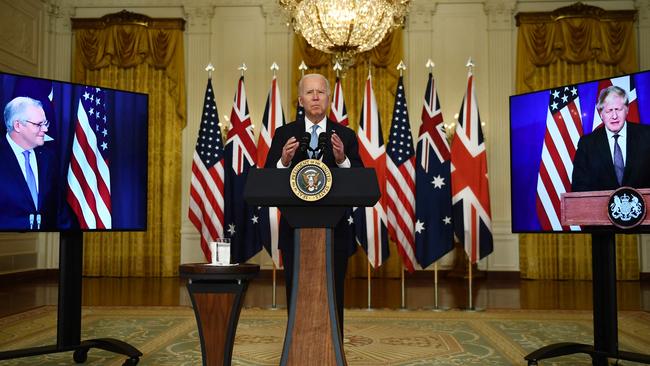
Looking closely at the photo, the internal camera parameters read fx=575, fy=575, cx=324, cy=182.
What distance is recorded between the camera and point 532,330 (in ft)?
16.8

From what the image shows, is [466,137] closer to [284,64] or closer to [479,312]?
[479,312]

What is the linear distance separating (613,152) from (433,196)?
329cm

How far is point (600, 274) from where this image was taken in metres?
3.65

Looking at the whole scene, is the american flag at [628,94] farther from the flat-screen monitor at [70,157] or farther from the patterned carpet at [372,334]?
the flat-screen monitor at [70,157]

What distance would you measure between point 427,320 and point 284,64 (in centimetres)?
646

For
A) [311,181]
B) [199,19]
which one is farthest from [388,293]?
[199,19]

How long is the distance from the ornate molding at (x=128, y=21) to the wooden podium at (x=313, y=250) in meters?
9.13

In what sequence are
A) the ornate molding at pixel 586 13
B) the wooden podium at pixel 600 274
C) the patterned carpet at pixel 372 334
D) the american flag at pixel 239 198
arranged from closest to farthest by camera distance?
the wooden podium at pixel 600 274, the patterned carpet at pixel 372 334, the american flag at pixel 239 198, the ornate molding at pixel 586 13

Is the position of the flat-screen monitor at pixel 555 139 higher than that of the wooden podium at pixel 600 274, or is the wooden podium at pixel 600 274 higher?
the flat-screen monitor at pixel 555 139

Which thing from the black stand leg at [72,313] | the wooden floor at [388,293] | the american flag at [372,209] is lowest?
the wooden floor at [388,293]

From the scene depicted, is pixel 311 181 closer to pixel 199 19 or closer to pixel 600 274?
pixel 600 274

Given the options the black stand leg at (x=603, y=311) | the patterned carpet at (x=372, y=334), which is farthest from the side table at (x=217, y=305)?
the black stand leg at (x=603, y=311)

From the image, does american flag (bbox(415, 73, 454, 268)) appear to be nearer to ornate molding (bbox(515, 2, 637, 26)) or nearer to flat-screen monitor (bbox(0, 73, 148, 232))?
flat-screen monitor (bbox(0, 73, 148, 232))

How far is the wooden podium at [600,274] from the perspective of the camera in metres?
3.33
